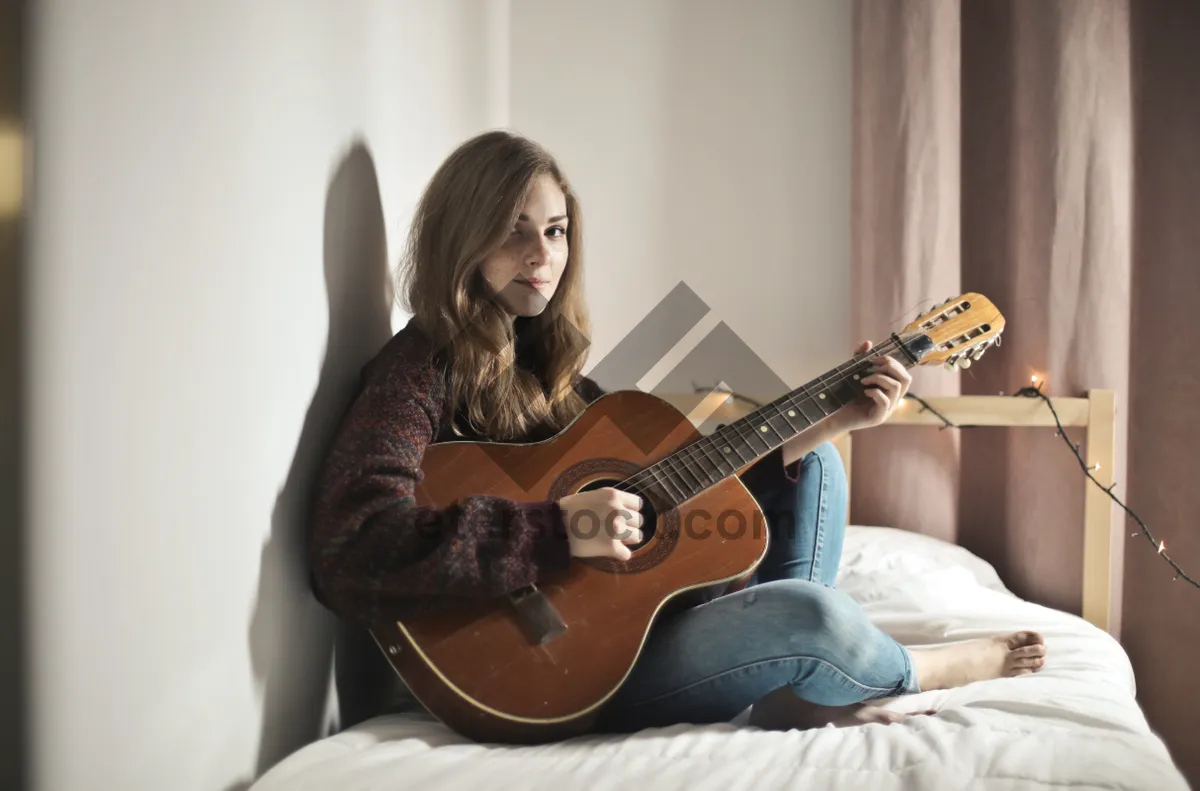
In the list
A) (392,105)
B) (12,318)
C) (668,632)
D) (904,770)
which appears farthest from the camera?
(392,105)

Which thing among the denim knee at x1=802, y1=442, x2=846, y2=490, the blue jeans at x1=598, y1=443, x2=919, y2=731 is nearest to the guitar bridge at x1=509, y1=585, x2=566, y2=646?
the blue jeans at x1=598, y1=443, x2=919, y2=731

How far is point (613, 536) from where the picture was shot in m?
0.94

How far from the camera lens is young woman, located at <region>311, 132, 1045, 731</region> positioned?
2.94ft

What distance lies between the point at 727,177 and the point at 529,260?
102cm

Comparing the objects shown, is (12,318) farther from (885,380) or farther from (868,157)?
(868,157)

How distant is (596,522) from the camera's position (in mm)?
935

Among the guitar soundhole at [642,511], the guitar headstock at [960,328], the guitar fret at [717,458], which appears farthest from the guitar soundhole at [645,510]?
the guitar headstock at [960,328]

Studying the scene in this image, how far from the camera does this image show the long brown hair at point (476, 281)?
1098mm

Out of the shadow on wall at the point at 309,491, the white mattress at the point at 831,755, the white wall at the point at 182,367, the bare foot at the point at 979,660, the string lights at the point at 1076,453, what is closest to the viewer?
the white wall at the point at 182,367

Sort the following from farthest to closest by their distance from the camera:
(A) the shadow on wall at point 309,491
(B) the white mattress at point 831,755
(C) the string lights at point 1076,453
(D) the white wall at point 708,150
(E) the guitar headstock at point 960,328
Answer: (D) the white wall at point 708,150
(C) the string lights at point 1076,453
(E) the guitar headstock at point 960,328
(A) the shadow on wall at point 309,491
(B) the white mattress at point 831,755

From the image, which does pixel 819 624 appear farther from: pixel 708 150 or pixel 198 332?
pixel 708 150

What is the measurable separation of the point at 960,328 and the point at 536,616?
31.2 inches

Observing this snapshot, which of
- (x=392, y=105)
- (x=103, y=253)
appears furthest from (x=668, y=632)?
(x=392, y=105)

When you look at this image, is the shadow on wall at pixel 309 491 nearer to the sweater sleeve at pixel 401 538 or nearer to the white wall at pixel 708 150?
the sweater sleeve at pixel 401 538
